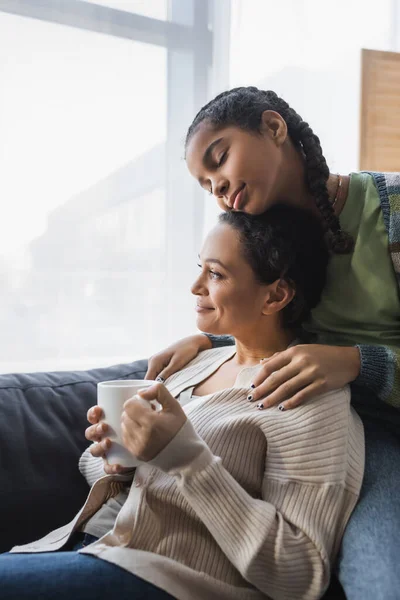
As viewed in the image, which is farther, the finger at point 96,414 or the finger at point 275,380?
the finger at point 275,380

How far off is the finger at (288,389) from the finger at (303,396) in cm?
1

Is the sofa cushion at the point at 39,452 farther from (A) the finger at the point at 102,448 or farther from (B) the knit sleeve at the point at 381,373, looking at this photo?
(B) the knit sleeve at the point at 381,373

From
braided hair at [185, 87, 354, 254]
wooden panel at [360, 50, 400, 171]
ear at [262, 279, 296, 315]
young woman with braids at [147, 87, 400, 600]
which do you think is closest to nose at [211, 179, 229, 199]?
young woman with braids at [147, 87, 400, 600]

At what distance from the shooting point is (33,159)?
7.01 ft

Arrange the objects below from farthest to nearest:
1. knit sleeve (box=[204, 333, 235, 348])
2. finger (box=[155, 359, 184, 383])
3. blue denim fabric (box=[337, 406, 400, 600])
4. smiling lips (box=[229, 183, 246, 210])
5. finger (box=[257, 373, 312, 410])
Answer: knit sleeve (box=[204, 333, 235, 348])
finger (box=[155, 359, 184, 383])
smiling lips (box=[229, 183, 246, 210])
finger (box=[257, 373, 312, 410])
blue denim fabric (box=[337, 406, 400, 600])

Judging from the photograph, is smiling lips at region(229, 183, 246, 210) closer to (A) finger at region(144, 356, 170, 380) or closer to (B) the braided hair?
(B) the braided hair

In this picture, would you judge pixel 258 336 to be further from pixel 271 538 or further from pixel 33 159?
pixel 33 159

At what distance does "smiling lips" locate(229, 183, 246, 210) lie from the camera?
1.27 metres

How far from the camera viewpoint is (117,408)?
0.95m

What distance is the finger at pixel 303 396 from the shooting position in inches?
41.9

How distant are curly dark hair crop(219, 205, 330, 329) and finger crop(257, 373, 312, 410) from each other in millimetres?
270

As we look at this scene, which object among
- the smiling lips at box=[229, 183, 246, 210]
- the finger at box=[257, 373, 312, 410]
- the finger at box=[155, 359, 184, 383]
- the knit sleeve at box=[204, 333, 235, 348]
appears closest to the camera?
the finger at box=[257, 373, 312, 410]

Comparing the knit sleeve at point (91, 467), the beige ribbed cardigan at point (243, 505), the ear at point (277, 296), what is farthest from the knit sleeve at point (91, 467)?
the ear at point (277, 296)

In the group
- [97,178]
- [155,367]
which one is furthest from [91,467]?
[97,178]
